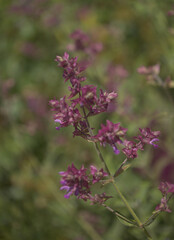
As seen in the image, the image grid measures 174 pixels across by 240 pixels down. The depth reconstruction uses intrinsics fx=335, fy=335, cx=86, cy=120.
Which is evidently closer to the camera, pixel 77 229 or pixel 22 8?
pixel 77 229

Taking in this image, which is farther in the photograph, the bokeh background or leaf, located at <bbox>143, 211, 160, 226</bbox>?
the bokeh background

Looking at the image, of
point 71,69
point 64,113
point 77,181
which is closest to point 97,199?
point 77,181

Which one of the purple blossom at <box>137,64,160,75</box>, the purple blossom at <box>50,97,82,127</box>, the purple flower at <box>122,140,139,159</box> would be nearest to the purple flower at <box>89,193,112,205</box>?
the purple flower at <box>122,140,139,159</box>

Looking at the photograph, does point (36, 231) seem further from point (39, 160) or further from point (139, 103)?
point (139, 103)

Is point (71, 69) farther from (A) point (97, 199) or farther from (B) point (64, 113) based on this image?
(A) point (97, 199)

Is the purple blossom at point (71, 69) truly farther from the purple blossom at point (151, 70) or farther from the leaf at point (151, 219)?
the purple blossom at point (151, 70)

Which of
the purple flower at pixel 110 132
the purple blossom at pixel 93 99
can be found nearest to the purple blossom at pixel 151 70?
the purple blossom at pixel 93 99

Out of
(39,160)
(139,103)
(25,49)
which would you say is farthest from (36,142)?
(25,49)

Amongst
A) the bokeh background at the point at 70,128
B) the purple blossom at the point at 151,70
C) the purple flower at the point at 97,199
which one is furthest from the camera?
the bokeh background at the point at 70,128

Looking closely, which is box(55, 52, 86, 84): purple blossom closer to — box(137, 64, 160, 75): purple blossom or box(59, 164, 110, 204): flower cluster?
box(59, 164, 110, 204): flower cluster
